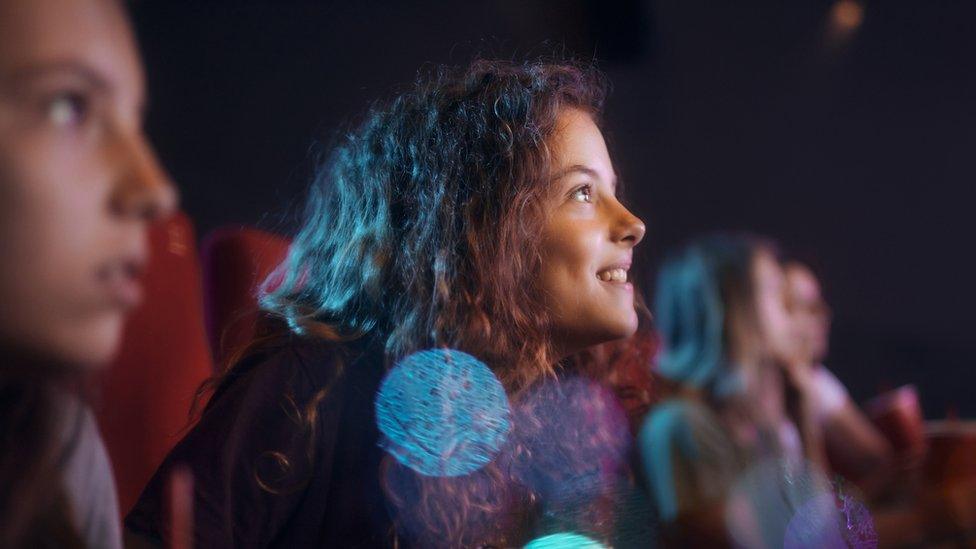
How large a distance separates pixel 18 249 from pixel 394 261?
0.44 meters

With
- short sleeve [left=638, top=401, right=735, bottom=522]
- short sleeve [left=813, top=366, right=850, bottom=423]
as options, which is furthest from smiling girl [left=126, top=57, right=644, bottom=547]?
short sleeve [left=813, top=366, right=850, bottom=423]

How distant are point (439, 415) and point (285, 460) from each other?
143 mm

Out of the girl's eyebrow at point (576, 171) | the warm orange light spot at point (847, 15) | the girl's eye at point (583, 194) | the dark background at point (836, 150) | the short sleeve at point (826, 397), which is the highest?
the warm orange light spot at point (847, 15)

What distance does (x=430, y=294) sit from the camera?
73 cm

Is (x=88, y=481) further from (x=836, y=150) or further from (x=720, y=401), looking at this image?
(x=836, y=150)

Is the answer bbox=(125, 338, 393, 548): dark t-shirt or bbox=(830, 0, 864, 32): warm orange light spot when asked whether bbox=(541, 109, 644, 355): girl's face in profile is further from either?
bbox=(830, 0, 864, 32): warm orange light spot

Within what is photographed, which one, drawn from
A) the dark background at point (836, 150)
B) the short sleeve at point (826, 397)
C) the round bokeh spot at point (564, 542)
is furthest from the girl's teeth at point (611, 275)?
the short sleeve at point (826, 397)

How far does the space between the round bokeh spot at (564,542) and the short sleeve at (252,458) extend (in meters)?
0.21

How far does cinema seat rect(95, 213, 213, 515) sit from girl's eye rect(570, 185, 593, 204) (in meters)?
0.36

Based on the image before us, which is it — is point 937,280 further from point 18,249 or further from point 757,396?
point 18,249

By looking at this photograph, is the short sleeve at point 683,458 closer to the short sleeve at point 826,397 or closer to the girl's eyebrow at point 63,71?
the short sleeve at point 826,397

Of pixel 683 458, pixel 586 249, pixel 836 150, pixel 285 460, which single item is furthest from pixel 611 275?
pixel 836 150

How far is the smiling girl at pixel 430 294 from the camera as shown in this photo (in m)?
0.64

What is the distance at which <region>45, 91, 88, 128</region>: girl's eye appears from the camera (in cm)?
33
